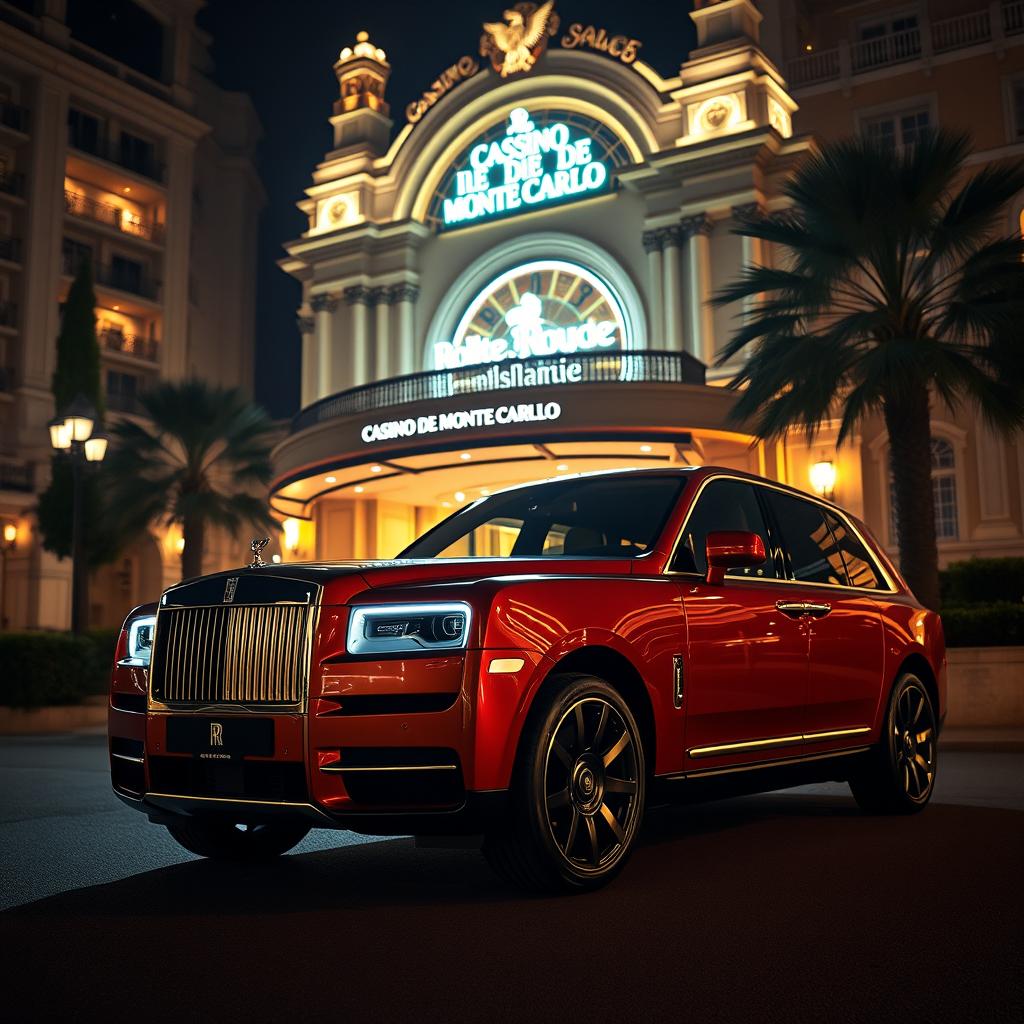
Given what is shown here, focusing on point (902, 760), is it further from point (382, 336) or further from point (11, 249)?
point (11, 249)

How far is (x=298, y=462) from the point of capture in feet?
101

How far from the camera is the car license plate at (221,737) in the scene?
15.3 feet

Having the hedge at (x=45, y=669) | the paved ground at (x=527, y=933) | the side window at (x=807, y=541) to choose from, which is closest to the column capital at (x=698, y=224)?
the hedge at (x=45, y=669)

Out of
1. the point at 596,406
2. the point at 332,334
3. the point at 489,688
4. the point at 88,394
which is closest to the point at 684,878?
the point at 489,688

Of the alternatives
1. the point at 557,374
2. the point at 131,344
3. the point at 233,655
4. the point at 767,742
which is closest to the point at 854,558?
the point at 767,742

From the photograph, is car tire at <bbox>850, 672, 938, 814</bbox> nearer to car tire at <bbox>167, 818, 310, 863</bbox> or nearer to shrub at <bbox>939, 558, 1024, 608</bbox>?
car tire at <bbox>167, 818, 310, 863</bbox>

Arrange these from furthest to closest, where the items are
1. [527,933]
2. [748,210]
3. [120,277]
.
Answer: [120,277], [748,210], [527,933]

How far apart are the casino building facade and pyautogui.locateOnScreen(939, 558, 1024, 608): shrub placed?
203 inches

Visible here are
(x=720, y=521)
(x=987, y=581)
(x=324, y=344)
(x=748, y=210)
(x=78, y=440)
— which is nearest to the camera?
(x=720, y=521)

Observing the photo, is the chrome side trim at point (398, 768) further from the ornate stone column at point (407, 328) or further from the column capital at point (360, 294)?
the column capital at point (360, 294)

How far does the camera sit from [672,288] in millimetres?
33250

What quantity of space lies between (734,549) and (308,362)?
36.9m

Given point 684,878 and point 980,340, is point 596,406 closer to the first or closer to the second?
point 980,340

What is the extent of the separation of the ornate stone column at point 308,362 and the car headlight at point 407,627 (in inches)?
1418
